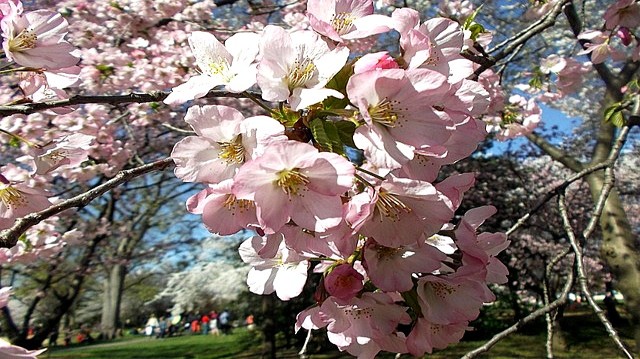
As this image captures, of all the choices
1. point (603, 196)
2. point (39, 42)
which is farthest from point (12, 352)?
point (603, 196)

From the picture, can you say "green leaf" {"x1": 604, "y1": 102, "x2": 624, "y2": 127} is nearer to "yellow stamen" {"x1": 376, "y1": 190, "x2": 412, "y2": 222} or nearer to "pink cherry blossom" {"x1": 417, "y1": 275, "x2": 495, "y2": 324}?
"pink cherry blossom" {"x1": 417, "y1": 275, "x2": 495, "y2": 324}

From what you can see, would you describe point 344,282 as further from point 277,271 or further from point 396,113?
point 396,113

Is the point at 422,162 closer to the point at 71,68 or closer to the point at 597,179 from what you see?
the point at 71,68

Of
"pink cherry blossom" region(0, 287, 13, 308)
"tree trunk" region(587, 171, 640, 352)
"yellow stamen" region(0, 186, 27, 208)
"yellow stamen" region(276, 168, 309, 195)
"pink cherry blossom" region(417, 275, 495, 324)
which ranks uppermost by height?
"yellow stamen" region(276, 168, 309, 195)

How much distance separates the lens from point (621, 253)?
14.2 ft

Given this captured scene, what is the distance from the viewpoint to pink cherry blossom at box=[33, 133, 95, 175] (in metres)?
1.31

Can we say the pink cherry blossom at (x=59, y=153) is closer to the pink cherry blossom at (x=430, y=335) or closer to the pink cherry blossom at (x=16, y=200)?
the pink cherry blossom at (x=16, y=200)

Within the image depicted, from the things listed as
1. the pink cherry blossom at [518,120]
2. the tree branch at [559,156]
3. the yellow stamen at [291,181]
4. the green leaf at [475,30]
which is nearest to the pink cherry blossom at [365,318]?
the yellow stamen at [291,181]

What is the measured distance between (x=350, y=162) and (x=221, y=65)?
332 mm


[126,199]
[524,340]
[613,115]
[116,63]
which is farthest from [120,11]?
[524,340]

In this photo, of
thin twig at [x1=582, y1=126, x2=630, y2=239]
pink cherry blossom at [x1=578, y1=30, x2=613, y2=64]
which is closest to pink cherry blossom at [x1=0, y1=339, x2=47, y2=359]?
thin twig at [x1=582, y1=126, x2=630, y2=239]

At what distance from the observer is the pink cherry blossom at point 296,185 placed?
0.66m

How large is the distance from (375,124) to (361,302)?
0.32 m

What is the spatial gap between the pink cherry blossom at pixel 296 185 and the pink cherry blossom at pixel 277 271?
158 mm
